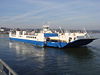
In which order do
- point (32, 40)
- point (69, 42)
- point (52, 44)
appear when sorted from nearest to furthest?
1. point (69, 42)
2. point (52, 44)
3. point (32, 40)

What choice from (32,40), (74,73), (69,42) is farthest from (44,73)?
(32,40)

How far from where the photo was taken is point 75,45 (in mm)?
32188

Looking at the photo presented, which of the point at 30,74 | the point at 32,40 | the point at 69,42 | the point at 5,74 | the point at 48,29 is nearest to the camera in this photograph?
the point at 5,74

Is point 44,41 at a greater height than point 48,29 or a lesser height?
lesser

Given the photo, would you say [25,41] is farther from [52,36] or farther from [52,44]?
[52,44]

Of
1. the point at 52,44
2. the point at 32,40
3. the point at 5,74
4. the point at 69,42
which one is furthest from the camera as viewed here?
the point at 32,40

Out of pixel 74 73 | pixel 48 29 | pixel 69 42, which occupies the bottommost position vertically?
pixel 74 73

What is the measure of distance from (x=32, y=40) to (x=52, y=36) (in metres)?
5.40

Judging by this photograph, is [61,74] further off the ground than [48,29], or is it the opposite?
[48,29]

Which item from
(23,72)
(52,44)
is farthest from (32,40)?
(23,72)

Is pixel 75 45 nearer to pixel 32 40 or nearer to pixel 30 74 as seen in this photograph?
pixel 32 40

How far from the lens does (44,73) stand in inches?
527

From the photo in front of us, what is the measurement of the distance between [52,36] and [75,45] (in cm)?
948

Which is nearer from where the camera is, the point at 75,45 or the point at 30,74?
the point at 30,74
